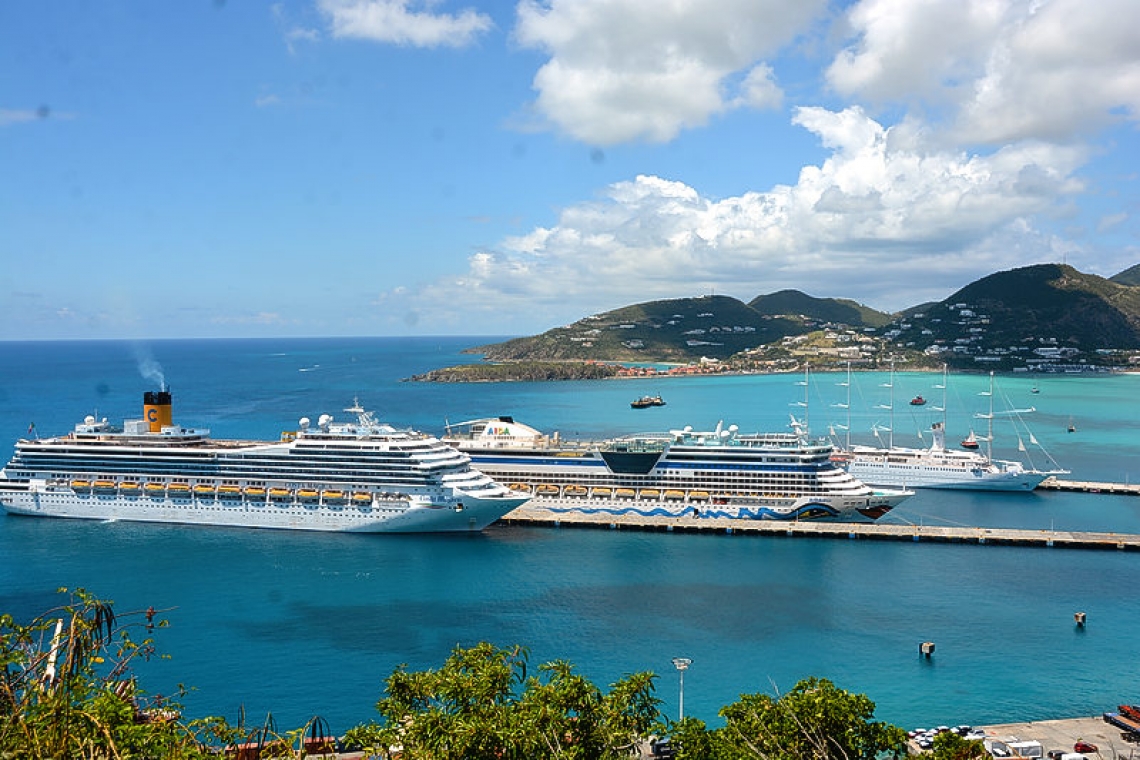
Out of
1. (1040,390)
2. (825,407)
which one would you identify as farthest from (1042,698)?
(1040,390)

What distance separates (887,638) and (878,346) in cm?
15807

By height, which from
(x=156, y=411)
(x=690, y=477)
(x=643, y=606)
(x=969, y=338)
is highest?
(x=969, y=338)

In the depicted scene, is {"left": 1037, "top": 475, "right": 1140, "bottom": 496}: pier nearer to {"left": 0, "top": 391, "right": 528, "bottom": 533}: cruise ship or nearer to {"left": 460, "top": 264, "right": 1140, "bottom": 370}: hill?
{"left": 0, "top": 391, "right": 528, "bottom": 533}: cruise ship

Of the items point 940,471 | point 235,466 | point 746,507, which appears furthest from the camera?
point 940,471

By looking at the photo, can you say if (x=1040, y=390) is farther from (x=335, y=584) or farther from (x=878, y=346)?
(x=335, y=584)

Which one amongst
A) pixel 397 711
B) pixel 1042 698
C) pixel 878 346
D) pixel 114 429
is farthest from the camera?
pixel 878 346

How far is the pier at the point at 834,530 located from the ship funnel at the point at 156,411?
766 inches

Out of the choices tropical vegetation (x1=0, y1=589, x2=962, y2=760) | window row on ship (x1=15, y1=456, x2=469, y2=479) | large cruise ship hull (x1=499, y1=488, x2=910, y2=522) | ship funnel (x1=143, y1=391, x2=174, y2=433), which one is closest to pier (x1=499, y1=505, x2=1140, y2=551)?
large cruise ship hull (x1=499, y1=488, x2=910, y2=522)

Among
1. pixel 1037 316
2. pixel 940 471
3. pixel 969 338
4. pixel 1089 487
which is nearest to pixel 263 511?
pixel 940 471

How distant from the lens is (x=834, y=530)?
41094 mm

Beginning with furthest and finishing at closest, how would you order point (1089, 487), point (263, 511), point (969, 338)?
point (969, 338) → point (1089, 487) → point (263, 511)

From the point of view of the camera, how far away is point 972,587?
3238 cm

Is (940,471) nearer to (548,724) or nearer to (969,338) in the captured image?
(548,724)

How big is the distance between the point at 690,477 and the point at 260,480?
2245 centimetres
